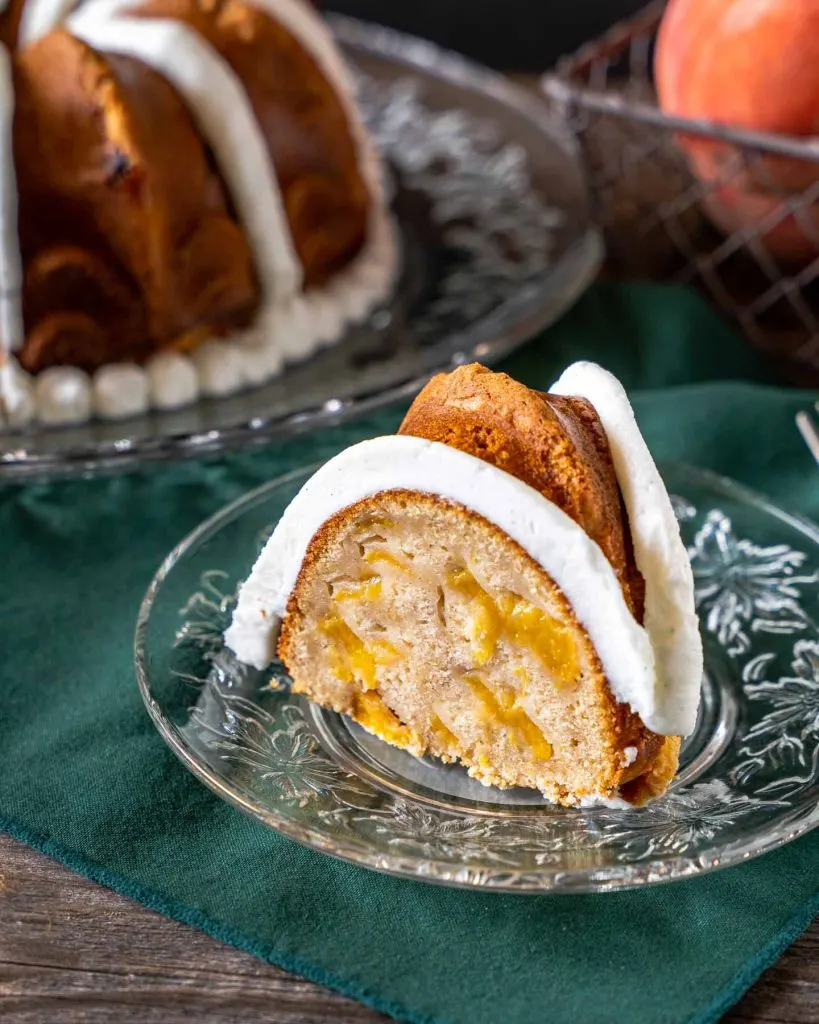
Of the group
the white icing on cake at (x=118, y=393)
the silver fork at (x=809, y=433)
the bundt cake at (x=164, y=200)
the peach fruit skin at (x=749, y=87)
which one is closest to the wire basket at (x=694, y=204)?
the peach fruit skin at (x=749, y=87)

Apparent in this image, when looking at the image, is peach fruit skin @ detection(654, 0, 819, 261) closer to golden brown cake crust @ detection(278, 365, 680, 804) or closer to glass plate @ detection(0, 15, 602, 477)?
glass plate @ detection(0, 15, 602, 477)

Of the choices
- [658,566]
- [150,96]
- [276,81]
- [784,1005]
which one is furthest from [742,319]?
[784,1005]

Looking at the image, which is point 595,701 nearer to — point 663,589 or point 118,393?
point 663,589

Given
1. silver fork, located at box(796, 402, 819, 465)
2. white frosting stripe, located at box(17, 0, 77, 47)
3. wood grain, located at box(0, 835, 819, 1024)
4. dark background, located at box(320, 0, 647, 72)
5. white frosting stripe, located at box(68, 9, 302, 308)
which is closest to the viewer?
wood grain, located at box(0, 835, 819, 1024)

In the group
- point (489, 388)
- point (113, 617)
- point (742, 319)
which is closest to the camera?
point (489, 388)

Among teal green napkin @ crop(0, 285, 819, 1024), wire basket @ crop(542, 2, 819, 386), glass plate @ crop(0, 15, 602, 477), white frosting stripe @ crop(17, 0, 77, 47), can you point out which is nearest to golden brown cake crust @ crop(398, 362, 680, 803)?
teal green napkin @ crop(0, 285, 819, 1024)

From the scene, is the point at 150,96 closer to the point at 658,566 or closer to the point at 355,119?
the point at 355,119
